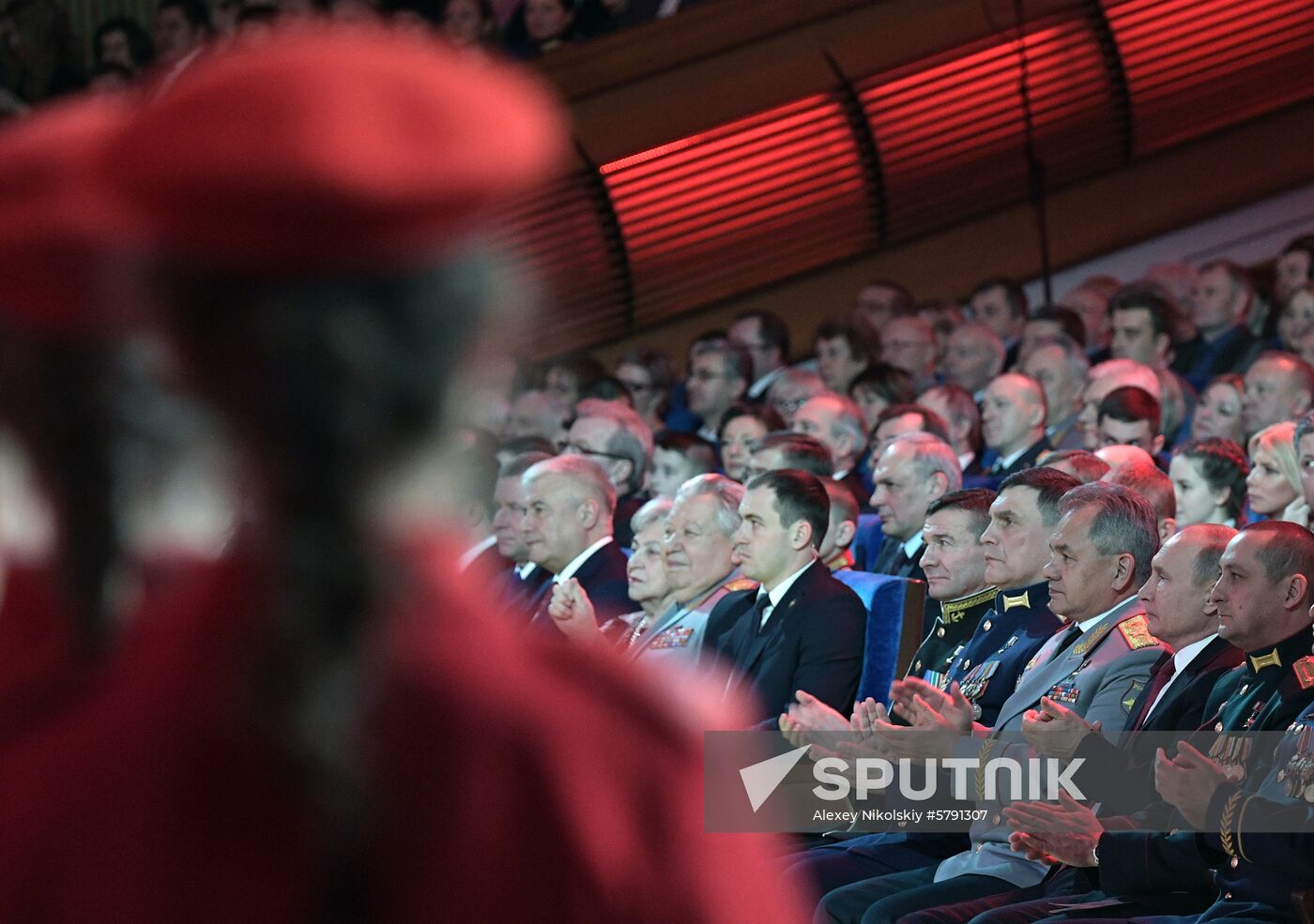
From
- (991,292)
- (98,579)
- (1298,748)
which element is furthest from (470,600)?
(991,292)

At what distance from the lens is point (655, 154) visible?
340 inches

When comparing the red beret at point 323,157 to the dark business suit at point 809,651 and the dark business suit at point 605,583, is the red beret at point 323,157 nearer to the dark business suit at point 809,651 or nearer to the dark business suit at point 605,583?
the dark business suit at point 809,651

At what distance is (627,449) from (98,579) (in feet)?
17.0

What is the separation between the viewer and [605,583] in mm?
5223

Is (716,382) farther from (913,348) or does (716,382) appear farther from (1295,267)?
(1295,267)

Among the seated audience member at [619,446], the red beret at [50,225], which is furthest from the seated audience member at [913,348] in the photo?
the red beret at [50,225]

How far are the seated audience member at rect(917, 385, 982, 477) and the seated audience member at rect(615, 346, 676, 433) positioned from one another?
62.0 inches

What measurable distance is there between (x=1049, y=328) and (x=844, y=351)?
91 centimetres

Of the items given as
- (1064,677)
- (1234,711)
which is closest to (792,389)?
(1064,677)

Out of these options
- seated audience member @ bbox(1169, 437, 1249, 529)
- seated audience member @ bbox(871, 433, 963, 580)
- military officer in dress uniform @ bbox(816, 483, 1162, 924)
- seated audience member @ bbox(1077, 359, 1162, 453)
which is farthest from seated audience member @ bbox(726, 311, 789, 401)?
military officer in dress uniform @ bbox(816, 483, 1162, 924)

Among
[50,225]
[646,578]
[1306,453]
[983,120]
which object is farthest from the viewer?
[983,120]

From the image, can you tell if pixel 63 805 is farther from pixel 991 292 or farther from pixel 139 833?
pixel 991 292

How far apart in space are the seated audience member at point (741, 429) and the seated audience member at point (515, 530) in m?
0.61

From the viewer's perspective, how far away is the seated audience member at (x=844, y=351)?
721cm
